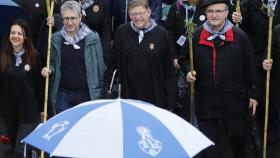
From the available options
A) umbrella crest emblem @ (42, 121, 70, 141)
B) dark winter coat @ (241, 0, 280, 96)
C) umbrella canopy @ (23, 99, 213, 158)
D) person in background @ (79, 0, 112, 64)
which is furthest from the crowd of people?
umbrella crest emblem @ (42, 121, 70, 141)

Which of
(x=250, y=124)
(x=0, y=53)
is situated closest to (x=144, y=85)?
(x=250, y=124)

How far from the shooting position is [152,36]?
7.00 meters

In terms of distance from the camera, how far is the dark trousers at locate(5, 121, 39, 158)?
720 centimetres

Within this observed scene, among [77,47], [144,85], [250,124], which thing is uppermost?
[77,47]

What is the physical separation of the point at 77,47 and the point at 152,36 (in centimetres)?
91

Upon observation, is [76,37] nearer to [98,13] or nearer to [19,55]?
[19,55]

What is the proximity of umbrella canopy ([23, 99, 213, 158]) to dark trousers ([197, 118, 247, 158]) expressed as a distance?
257 cm

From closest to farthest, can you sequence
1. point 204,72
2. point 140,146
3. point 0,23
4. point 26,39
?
point 140,146 < point 204,72 < point 26,39 < point 0,23

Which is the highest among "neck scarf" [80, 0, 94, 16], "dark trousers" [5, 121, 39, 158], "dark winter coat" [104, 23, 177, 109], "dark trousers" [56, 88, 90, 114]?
"neck scarf" [80, 0, 94, 16]

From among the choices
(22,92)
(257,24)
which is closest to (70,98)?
(22,92)

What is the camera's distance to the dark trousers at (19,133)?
23.6ft

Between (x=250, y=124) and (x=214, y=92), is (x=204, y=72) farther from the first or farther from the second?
(x=250, y=124)

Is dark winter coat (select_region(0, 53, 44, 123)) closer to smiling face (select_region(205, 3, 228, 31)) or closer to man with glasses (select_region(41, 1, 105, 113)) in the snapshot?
man with glasses (select_region(41, 1, 105, 113))

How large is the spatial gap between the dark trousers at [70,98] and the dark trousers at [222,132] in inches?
55.5
